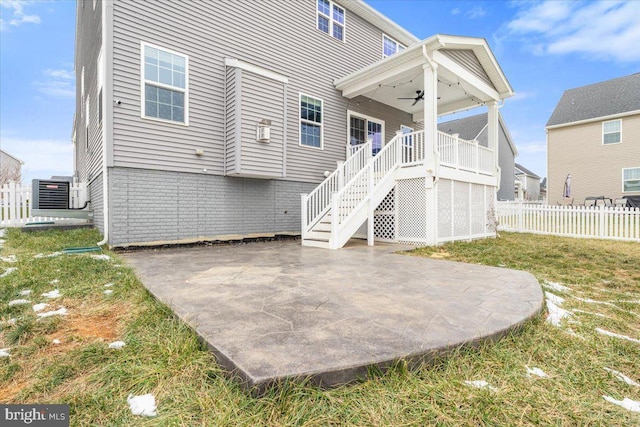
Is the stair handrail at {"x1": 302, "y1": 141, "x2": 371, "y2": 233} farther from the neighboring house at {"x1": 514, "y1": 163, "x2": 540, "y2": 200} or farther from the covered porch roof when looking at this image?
the neighboring house at {"x1": 514, "y1": 163, "x2": 540, "y2": 200}

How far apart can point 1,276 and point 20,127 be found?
32554 millimetres

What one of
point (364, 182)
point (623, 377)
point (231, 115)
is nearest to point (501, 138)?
point (364, 182)

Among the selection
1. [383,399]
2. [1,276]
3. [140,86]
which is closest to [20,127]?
[140,86]

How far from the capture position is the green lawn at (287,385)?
1.44 metres

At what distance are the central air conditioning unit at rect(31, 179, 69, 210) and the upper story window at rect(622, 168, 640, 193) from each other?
948 inches

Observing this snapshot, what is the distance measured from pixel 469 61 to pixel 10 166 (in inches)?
1506

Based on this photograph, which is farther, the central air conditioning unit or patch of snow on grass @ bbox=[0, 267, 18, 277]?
the central air conditioning unit

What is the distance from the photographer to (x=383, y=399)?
60.5 inches

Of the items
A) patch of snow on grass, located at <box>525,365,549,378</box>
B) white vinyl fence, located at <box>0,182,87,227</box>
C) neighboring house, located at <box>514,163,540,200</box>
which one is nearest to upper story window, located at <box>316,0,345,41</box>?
white vinyl fence, located at <box>0,182,87,227</box>

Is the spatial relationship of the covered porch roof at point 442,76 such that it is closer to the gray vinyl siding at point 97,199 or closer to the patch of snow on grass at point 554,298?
the patch of snow on grass at point 554,298

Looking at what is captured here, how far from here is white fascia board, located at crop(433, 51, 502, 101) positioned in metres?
7.46

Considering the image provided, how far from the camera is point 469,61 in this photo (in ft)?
27.8

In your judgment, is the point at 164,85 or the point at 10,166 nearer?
the point at 164,85

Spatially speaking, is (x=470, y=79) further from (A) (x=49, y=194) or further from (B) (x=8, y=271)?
(A) (x=49, y=194)
